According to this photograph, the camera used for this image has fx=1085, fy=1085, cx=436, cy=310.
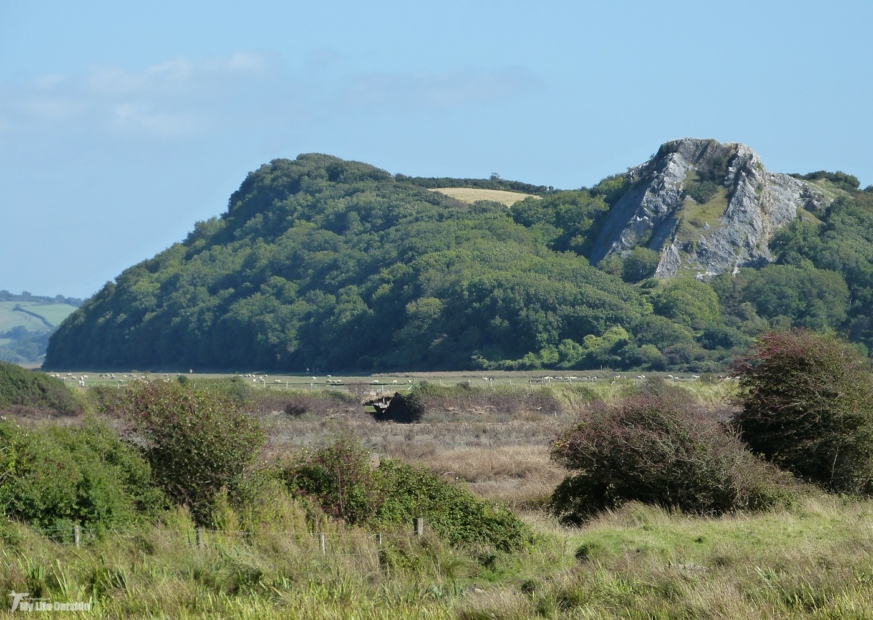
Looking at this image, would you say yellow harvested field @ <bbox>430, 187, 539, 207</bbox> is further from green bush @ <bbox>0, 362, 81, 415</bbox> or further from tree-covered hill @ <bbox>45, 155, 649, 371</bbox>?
green bush @ <bbox>0, 362, 81, 415</bbox>

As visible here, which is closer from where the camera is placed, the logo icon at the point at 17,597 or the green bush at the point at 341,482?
the logo icon at the point at 17,597

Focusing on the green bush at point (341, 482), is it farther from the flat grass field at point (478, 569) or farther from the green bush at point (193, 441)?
the green bush at point (193, 441)

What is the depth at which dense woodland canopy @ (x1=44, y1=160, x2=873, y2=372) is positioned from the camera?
8312 centimetres

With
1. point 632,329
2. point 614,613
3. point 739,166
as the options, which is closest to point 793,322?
point 632,329

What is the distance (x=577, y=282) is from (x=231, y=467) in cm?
7488

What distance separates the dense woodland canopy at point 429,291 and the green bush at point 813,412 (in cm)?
3943

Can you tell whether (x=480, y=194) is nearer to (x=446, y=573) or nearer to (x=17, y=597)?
(x=446, y=573)

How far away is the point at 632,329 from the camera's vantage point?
81.6 meters

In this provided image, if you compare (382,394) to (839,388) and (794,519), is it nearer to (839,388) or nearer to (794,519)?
(839,388)

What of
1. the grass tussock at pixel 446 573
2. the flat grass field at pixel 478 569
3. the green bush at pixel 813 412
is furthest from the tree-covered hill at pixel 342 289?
the grass tussock at pixel 446 573

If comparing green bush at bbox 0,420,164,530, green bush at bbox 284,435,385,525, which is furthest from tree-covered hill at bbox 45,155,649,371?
green bush at bbox 0,420,164,530

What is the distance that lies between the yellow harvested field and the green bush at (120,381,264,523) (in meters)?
117

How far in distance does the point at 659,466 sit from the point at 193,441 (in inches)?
317

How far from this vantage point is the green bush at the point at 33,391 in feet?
138
